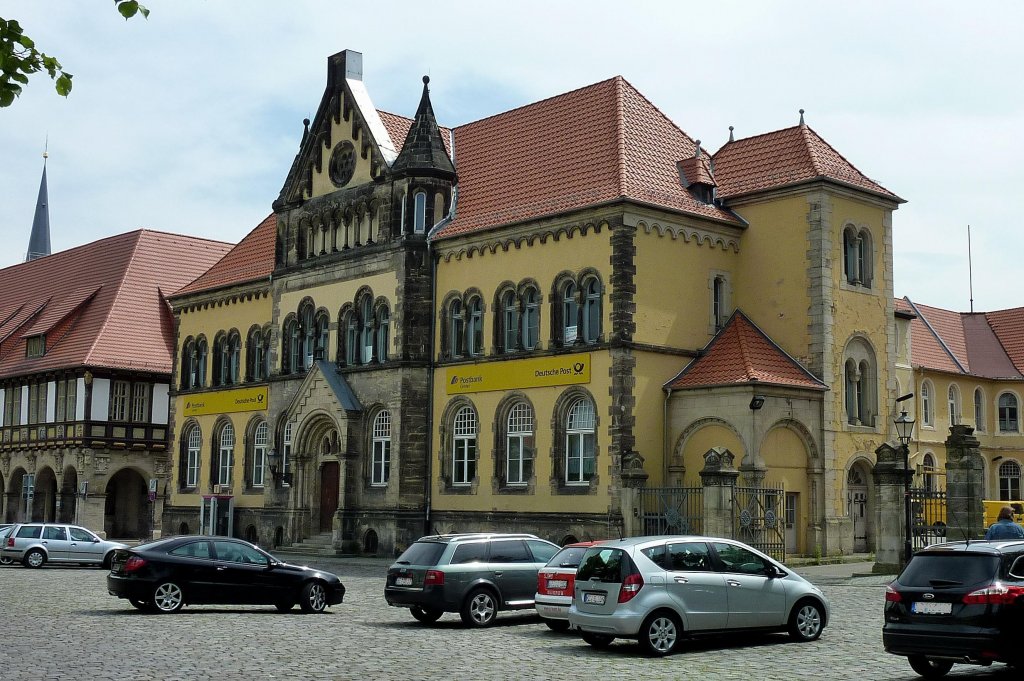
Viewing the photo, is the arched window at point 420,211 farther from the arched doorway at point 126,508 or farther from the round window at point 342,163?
the arched doorway at point 126,508

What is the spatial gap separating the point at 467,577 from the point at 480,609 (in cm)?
57

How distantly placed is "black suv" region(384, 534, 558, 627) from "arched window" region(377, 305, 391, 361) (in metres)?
19.8

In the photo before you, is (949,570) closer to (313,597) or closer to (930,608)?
(930,608)

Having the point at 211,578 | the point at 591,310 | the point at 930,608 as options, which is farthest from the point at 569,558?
the point at 591,310

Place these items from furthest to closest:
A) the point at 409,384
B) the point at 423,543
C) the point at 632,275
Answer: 1. the point at 409,384
2. the point at 632,275
3. the point at 423,543

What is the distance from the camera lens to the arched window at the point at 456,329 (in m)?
39.6

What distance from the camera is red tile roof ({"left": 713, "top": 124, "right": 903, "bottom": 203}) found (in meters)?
36.9

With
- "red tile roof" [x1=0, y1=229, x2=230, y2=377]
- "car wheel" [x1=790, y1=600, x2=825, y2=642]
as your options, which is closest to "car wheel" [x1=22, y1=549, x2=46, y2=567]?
"red tile roof" [x1=0, y1=229, x2=230, y2=377]

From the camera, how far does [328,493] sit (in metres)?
43.6

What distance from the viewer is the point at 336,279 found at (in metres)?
43.5

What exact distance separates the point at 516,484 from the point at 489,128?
42.9ft

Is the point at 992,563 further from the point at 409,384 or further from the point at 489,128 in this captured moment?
the point at 489,128

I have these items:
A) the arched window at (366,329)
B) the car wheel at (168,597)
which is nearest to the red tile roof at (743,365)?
the arched window at (366,329)

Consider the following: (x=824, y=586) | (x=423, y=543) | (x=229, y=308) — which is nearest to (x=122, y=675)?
(x=423, y=543)
